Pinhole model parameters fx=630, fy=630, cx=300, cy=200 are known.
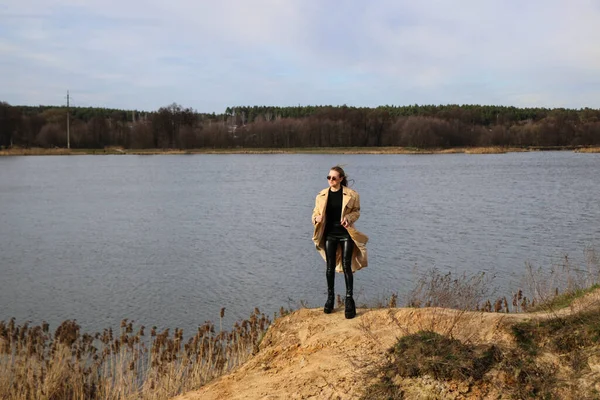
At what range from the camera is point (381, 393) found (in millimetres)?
5773

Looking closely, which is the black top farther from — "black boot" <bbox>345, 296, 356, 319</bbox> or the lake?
the lake

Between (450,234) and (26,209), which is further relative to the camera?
(26,209)

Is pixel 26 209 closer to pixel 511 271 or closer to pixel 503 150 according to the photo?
pixel 511 271

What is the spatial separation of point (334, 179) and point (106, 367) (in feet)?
13.9

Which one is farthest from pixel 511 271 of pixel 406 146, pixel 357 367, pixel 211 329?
pixel 406 146

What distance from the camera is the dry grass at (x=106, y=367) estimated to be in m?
8.05

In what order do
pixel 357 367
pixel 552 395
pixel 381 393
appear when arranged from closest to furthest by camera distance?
pixel 552 395 < pixel 381 393 < pixel 357 367

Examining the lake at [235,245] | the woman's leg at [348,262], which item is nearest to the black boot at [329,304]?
the woman's leg at [348,262]

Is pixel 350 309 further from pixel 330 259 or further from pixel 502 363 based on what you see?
pixel 502 363

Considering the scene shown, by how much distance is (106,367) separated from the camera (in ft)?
28.9

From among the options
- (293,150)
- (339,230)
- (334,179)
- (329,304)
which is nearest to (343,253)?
(339,230)

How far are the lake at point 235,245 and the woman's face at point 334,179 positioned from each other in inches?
202

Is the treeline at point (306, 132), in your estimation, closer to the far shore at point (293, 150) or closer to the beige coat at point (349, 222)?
the far shore at point (293, 150)

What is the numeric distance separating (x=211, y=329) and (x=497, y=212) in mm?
19223
